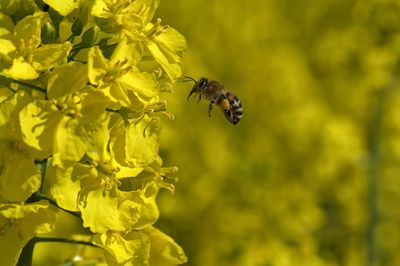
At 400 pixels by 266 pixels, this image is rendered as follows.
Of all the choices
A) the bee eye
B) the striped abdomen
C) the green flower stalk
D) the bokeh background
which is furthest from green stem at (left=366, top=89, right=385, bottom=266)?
the green flower stalk

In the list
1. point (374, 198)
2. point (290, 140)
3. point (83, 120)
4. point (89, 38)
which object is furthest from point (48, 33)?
point (290, 140)

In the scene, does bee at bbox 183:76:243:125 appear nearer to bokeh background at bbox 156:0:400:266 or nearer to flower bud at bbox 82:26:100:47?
flower bud at bbox 82:26:100:47

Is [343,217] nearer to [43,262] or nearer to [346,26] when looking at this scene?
[346,26]

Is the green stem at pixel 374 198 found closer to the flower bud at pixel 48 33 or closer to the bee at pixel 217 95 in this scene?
the bee at pixel 217 95

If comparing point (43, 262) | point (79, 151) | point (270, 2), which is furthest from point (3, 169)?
point (270, 2)

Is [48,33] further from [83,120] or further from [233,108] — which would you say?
[233,108]

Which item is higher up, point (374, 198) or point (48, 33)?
point (48, 33)
